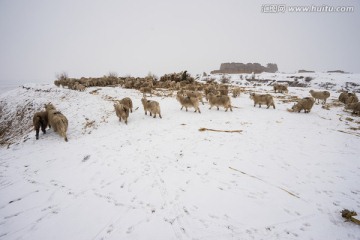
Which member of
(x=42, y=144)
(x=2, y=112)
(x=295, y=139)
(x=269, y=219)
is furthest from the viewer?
(x=2, y=112)

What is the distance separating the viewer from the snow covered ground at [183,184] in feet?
11.4

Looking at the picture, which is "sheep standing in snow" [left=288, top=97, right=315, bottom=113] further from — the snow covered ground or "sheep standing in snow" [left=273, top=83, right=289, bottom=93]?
"sheep standing in snow" [left=273, top=83, right=289, bottom=93]

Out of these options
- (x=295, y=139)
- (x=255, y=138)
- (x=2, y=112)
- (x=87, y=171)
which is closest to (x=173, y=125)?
(x=255, y=138)

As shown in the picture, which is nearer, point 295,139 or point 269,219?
point 269,219

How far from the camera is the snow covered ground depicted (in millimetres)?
3484

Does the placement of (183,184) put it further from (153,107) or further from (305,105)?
(305,105)

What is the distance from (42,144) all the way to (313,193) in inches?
409

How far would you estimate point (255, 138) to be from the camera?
7.62 metres

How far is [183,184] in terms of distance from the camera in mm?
4703

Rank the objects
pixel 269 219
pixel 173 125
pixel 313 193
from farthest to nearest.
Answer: pixel 173 125 → pixel 313 193 → pixel 269 219

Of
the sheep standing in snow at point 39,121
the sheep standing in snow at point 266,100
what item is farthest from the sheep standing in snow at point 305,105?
the sheep standing in snow at point 39,121

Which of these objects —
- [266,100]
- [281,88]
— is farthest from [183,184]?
[281,88]

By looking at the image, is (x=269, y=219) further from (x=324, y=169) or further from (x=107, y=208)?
(x=107, y=208)

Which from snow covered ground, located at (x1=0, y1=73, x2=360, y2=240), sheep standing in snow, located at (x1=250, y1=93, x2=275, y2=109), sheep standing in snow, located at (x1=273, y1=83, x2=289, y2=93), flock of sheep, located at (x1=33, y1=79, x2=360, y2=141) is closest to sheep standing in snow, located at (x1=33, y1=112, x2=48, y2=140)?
flock of sheep, located at (x1=33, y1=79, x2=360, y2=141)
